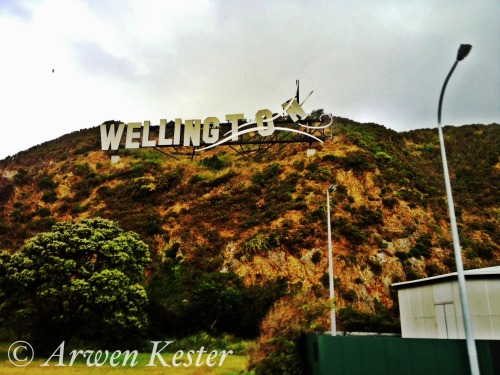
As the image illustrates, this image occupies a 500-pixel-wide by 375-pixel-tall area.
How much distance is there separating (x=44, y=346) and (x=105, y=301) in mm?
4233

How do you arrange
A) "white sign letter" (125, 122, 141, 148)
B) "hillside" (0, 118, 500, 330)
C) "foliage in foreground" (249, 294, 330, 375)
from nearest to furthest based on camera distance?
"foliage in foreground" (249, 294, 330, 375), "hillside" (0, 118, 500, 330), "white sign letter" (125, 122, 141, 148)

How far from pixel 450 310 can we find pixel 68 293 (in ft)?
70.0

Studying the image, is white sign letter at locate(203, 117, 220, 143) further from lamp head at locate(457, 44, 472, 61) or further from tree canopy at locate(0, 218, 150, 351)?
lamp head at locate(457, 44, 472, 61)

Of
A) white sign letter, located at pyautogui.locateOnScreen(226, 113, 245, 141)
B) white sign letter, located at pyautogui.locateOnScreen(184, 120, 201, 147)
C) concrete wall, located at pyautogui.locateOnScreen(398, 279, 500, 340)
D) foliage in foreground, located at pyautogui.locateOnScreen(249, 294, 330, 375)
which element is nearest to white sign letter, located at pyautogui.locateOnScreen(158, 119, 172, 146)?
white sign letter, located at pyautogui.locateOnScreen(184, 120, 201, 147)

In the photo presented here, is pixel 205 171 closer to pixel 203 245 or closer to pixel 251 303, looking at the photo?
pixel 203 245

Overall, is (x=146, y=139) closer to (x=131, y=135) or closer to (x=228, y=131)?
(x=131, y=135)

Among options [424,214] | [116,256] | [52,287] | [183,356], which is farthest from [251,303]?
[424,214]

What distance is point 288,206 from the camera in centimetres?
4600

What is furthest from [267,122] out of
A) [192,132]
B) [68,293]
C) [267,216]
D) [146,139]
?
[68,293]

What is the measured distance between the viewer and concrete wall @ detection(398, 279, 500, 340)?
2048cm

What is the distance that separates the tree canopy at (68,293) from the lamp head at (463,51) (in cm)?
2193

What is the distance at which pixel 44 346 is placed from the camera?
23844 mm

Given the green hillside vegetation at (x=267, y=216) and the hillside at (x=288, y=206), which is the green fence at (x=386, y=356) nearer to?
the green hillside vegetation at (x=267, y=216)

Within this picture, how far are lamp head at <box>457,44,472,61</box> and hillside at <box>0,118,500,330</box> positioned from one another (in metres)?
26.7
